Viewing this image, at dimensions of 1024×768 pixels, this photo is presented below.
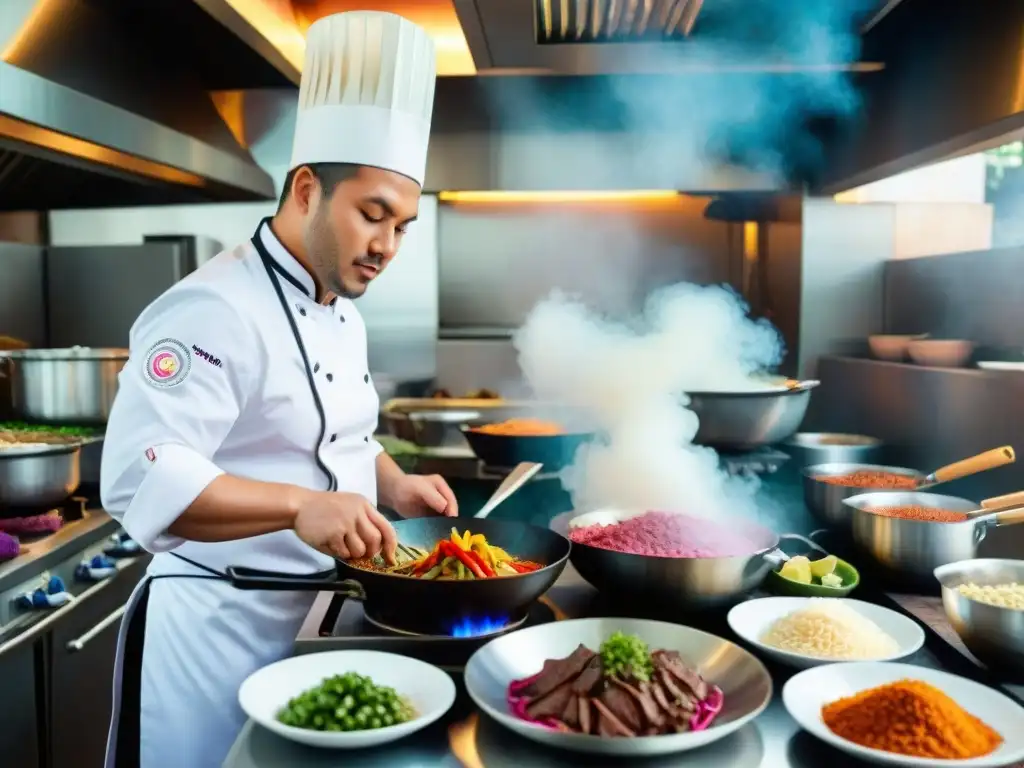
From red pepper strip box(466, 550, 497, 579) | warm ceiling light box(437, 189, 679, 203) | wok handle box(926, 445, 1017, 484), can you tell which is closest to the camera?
red pepper strip box(466, 550, 497, 579)

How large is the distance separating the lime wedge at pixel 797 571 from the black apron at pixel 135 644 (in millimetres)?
918

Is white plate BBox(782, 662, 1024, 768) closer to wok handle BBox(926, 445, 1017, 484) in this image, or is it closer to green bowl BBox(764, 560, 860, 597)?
green bowl BBox(764, 560, 860, 597)

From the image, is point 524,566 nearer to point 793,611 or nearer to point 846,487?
point 793,611

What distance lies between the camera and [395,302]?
13.7 ft

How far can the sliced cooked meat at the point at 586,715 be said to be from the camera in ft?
3.39

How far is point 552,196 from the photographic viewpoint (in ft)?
Answer: 13.9

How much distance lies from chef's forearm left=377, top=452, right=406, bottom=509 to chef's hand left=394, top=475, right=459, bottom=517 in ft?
0.04

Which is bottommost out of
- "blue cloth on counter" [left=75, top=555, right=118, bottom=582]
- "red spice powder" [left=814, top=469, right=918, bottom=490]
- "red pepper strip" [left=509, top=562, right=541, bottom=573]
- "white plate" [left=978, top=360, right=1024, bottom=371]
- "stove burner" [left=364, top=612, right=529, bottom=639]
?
"blue cloth on counter" [left=75, top=555, right=118, bottom=582]

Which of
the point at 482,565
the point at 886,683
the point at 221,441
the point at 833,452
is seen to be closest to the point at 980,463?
the point at 833,452

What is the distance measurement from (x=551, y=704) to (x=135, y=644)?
110cm

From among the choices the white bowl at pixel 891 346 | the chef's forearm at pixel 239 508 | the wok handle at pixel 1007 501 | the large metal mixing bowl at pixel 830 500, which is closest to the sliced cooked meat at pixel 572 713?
the chef's forearm at pixel 239 508

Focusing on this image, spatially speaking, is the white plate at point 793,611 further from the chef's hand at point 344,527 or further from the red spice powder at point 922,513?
the chef's hand at point 344,527

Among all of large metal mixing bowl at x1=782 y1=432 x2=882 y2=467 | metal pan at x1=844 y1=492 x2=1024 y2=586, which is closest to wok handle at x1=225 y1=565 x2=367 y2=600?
metal pan at x1=844 y1=492 x2=1024 y2=586

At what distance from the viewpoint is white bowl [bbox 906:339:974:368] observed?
8.67 ft
